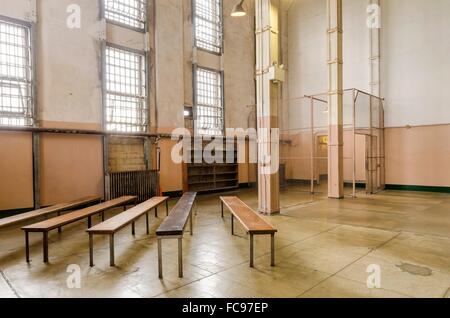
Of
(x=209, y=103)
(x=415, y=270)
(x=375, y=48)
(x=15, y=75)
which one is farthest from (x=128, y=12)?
(x=415, y=270)

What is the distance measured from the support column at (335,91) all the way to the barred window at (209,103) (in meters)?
3.89

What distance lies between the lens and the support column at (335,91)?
8.26 m

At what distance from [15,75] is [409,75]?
11.2 metres

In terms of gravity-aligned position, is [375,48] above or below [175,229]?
above

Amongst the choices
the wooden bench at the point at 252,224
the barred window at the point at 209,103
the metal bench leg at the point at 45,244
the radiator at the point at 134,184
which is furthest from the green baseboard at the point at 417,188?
the metal bench leg at the point at 45,244

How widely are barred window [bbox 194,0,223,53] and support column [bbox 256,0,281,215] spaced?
3966mm

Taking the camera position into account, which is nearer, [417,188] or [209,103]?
[417,188]

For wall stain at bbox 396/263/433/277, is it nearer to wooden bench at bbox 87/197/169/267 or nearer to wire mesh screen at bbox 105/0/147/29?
wooden bench at bbox 87/197/169/267

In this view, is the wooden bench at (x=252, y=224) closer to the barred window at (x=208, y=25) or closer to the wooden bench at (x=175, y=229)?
the wooden bench at (x=175, y=229)

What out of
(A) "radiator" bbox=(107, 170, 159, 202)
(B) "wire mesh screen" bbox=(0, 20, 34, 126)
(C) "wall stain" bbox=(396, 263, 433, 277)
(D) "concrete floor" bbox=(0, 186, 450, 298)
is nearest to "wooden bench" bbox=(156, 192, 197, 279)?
(D) "concrete floor" bbox=(0, 186, 450, 298)

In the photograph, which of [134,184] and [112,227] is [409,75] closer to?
[134,184]

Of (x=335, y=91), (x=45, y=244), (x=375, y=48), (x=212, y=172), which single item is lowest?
(x=45, y=244)

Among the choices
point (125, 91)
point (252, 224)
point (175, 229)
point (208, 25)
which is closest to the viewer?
point (175, 229)

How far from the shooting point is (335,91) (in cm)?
834
